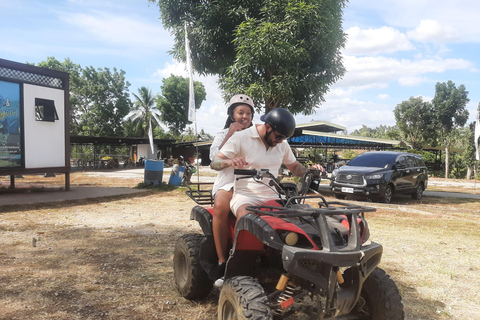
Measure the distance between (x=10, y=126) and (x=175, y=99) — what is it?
1323 inches

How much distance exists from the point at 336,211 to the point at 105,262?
3.43 meters

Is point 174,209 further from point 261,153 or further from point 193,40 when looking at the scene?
point 193,40

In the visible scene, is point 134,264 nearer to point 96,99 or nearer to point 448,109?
point 448,109

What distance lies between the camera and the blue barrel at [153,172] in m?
13.7

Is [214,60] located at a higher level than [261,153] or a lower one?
higher

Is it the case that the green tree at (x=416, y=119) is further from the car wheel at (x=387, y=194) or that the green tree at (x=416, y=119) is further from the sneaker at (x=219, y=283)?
the sneaker at (x=219, y=283)

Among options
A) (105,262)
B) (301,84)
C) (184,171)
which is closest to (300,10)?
(301,84)

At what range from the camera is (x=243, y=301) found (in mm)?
2119

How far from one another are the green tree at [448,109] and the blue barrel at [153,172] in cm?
2652

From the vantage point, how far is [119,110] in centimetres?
4275

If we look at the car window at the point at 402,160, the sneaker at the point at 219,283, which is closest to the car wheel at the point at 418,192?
the car window at the point at 402,160

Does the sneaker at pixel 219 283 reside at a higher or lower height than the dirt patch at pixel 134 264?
higher

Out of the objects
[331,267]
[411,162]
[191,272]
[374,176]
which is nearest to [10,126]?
[191,272]

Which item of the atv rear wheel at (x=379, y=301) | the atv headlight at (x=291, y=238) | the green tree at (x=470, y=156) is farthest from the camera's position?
the green tree at (x=470, y=156)
